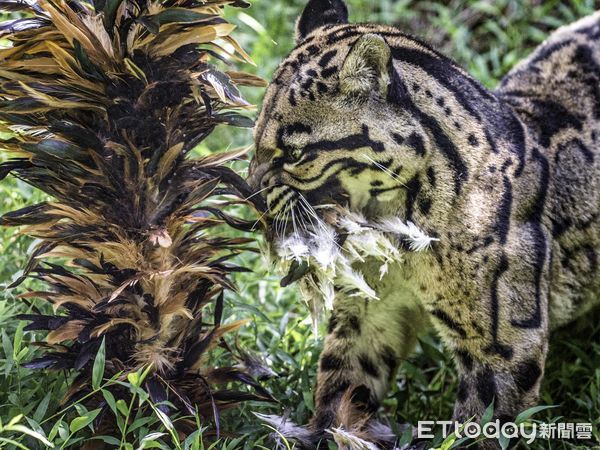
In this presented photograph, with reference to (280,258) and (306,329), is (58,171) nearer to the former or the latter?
(280,258)

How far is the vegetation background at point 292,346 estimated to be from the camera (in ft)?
9.98

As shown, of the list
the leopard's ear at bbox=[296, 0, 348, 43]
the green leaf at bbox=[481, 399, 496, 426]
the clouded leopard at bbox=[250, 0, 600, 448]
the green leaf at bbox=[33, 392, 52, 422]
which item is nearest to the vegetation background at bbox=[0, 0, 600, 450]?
the green leaf at bbox=[33, 392, 52, 422]

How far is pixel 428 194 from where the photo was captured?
3250 mm

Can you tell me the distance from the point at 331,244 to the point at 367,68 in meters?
0.60

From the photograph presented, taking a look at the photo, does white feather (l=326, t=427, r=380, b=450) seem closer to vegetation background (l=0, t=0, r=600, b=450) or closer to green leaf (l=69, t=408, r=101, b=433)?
vegetation background (l=0, t=0, r=600, b=450)

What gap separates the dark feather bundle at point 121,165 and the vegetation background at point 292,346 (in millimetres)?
219

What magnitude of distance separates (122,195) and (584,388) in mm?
2295

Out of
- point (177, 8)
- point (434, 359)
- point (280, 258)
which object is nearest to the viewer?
point (177, 8)

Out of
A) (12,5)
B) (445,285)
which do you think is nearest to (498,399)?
(445,285)

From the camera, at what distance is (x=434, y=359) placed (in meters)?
4.27

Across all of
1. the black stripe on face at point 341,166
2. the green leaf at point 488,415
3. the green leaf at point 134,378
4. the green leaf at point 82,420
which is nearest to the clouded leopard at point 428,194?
the black stripe on face at point 341,166

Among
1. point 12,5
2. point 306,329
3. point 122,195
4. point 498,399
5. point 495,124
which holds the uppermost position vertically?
point 12,5

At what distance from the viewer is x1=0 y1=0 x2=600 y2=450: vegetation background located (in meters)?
3.04

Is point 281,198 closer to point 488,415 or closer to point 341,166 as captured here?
point 341,166
